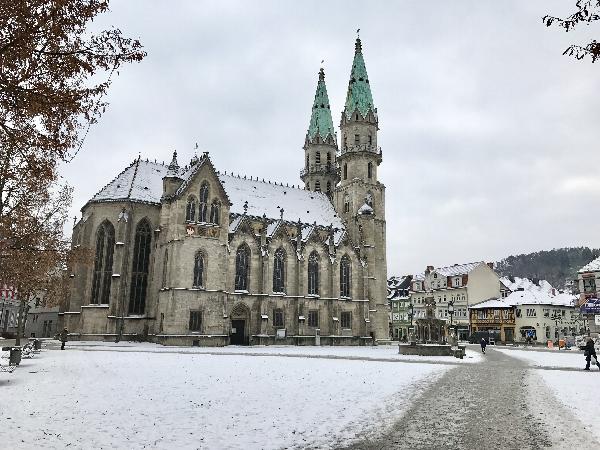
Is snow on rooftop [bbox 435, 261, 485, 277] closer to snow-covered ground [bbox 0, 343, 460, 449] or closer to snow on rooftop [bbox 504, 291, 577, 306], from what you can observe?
snow on rooftop [bbox 504, 291, 577, 306]

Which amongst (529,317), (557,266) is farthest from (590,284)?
(557,266)

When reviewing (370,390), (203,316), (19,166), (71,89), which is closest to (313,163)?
(203,316)

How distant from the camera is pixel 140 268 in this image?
165 feet

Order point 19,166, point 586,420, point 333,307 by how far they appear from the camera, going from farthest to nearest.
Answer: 1. point 333,307
2. point 19,166
3. point 586,420

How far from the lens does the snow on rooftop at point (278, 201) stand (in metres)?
59.7

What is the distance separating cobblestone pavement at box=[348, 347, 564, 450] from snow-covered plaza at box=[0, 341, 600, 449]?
34 cm

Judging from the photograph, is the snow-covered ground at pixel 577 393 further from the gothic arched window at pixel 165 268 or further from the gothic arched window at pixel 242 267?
the gothic arched window at pixel 165 268

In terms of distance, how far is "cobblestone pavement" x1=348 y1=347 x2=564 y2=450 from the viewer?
9352 mm

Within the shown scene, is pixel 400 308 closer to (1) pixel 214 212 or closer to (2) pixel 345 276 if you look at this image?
(2) pixel 345 276

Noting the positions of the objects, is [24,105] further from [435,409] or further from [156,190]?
[156,190]

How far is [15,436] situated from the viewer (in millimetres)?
9047

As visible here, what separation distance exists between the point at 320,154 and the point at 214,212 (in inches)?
1243

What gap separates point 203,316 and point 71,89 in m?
39.4

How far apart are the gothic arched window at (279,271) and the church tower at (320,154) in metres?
21.2
